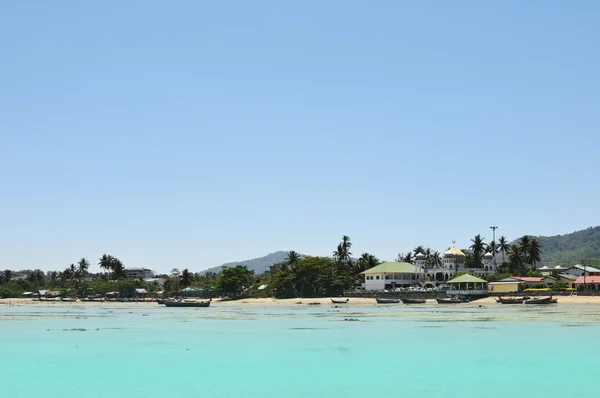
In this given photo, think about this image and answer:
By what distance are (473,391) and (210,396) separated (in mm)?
10640

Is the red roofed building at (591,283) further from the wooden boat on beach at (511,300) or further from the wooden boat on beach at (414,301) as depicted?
the wooden boat on beach at (414,301)

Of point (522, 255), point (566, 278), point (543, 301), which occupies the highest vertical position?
point (522, 255)

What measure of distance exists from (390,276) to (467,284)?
18959 millimetres

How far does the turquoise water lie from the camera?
3055 centimetres

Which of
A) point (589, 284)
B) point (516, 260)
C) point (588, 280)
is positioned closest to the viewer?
point (589, 284)

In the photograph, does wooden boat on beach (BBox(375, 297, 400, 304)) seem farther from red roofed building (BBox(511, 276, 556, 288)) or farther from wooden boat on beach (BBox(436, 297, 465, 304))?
red roofed building (BBox(511, 276, 556, 288))

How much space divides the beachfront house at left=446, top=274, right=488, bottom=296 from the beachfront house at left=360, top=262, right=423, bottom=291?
40.8 feet

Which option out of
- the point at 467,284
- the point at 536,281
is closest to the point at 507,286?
the point at 536,281

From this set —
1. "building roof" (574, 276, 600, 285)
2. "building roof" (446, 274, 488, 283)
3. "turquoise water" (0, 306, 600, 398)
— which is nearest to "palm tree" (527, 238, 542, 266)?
"building roof" (574, 276, 600, 285)

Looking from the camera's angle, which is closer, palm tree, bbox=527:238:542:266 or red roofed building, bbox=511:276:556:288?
red roofed building, bbox=511:276:556:288

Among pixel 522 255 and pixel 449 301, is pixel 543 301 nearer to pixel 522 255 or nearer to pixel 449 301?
pixel 449 301

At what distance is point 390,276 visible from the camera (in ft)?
501

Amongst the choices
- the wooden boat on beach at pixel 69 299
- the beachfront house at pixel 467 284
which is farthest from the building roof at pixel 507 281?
the wooden boat on beach at pixel 69 299

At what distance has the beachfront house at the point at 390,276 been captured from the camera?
15212 cm
